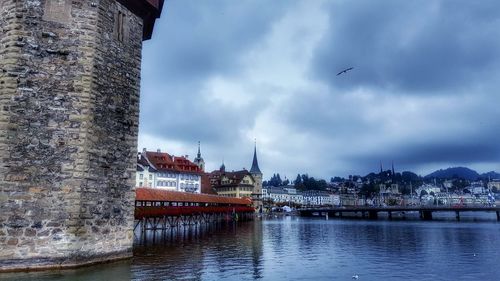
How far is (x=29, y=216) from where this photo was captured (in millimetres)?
12141

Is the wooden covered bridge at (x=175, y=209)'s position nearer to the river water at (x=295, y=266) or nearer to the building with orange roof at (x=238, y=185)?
the river water at (x=295, y=266)

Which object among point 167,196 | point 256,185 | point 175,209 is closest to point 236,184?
point 256,185

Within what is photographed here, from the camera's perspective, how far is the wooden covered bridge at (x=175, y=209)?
108 feet

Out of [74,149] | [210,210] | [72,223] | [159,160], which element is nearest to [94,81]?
[74,149]

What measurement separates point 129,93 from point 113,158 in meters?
2.74

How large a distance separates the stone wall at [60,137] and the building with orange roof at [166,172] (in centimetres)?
6092

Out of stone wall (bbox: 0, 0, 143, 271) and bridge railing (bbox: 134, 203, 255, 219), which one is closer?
stone wall (bbox: 0, 0, 143, 271)

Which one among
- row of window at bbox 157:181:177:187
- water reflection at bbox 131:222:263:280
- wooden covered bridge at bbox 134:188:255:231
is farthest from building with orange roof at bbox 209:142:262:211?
water reflection at bbox 131:222:263:280

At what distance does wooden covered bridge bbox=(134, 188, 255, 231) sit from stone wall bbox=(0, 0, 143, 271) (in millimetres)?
17177

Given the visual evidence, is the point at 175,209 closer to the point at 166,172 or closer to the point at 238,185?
the point at 166,172

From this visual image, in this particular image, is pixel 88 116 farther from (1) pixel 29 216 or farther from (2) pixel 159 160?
(2) pixel 159 160

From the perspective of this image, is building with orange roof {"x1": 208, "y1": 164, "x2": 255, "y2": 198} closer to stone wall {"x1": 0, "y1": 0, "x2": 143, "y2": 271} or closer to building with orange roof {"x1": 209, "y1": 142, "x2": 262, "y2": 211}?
building with orange roof {"x1": 209, "y1": 142, "x2": 262, "y2": 211}

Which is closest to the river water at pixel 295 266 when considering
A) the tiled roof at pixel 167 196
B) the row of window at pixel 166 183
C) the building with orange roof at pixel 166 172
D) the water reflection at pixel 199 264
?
the water reflection at pixel 199 264

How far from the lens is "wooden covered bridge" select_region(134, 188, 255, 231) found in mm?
33000
